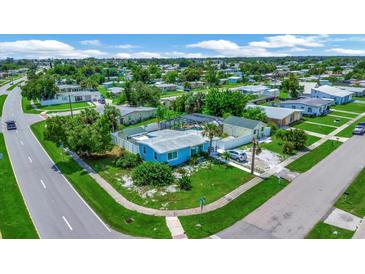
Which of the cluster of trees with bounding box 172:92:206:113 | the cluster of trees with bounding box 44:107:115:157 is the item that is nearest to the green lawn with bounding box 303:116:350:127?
the cluster of trees with bounding box 172:92:206:113

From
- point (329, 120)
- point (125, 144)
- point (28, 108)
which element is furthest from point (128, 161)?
point (28, 108)

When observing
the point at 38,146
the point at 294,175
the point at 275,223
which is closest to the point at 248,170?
the point at 294,175

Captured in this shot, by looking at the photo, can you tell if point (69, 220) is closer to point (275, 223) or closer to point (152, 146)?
point (152, 146)

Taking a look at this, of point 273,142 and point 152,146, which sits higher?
point 152,146

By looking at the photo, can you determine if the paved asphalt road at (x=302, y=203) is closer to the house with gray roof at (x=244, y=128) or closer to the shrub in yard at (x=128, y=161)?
the house with gray roof at (x=244, y=128)

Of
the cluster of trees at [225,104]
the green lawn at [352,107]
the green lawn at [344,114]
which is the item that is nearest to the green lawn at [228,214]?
the cluster of trees at [225,104]

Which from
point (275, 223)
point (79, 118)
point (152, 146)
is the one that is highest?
point (79, 118)
